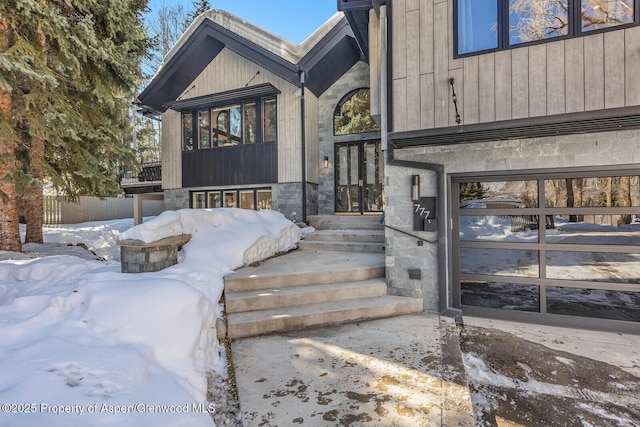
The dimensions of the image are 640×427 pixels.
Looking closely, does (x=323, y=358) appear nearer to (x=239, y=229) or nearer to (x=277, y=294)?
(x=277, y=294)

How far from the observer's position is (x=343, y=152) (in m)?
9.48

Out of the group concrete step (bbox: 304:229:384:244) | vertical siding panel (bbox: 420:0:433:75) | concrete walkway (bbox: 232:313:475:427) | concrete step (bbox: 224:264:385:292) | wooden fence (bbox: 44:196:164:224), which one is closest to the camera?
concrete walkway (bbox: 232:313:475:427)

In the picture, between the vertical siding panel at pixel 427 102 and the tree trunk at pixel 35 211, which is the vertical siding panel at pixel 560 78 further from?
the tree trunk at pixel 35 211

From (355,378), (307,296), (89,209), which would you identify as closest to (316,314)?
(307,296)

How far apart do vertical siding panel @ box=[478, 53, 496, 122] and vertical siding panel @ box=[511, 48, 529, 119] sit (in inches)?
8.4

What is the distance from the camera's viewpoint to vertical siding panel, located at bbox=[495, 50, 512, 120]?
370cm

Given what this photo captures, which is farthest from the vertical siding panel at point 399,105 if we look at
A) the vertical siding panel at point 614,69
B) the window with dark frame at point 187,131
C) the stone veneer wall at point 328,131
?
the window with dark frame at point 187,131

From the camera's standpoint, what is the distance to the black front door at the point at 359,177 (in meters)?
9.12

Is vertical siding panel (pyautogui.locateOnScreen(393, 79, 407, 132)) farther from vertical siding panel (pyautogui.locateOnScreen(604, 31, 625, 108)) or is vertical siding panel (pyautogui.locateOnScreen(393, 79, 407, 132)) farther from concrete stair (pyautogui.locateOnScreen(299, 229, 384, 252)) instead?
concrete stair (pyautogui.locateOnScreen(299, 229, 384, 252))

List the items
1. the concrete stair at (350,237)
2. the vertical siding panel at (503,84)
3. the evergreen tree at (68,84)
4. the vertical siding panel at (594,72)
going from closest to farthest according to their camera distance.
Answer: the vertical siding panel at (594,72)
the vertical siding panel at (503,84)
the evergreen tree at (68,84)
the concrete stair at (350,237)

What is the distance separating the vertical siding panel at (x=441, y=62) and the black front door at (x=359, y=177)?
16.3ft

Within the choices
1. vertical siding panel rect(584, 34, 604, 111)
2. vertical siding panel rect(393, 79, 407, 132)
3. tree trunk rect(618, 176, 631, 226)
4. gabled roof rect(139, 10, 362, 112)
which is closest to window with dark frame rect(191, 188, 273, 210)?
gabled roof rect(139, 10, 362, 112)

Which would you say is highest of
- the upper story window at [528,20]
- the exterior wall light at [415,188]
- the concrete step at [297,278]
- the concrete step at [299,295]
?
the upper story window at [528,20]

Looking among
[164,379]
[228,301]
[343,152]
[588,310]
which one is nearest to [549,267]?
[588,310]
